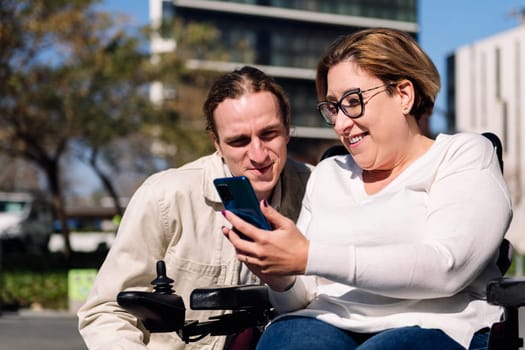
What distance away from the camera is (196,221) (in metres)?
3.35

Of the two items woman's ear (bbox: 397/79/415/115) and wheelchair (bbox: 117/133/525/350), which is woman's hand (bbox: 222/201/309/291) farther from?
woman's ear (bbox: 397/79/415/115)

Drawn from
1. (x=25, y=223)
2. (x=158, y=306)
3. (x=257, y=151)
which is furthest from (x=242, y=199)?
(x=25, y=223)

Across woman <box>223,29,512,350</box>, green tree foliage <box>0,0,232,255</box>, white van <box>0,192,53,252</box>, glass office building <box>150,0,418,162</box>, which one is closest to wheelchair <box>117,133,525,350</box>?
woman <box>223,29,512,350</box>

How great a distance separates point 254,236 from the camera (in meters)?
2.28

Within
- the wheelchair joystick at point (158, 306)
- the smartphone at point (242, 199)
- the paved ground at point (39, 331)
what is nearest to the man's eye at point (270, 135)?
the wheelchair joystick at point (158, 306)

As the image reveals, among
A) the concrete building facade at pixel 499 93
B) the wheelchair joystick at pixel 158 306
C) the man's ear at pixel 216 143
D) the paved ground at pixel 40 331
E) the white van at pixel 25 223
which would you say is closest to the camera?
the wheelchair joystick at pixel 158 306

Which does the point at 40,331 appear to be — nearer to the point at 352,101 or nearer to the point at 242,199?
the point at 352,101

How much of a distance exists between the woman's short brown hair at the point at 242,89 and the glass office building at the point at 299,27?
56.5 meters

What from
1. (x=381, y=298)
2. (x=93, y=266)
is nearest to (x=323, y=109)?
(x=381, y=298)

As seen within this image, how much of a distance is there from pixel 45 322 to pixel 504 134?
54.2 m

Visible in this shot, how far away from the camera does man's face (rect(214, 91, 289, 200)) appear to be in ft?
10.7

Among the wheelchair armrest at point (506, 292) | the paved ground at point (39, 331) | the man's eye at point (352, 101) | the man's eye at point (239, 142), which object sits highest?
the man's eye at point (352, 101)

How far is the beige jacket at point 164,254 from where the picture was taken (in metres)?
3.20

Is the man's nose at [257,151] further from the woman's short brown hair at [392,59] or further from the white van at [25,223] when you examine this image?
the white van at [25,223]
